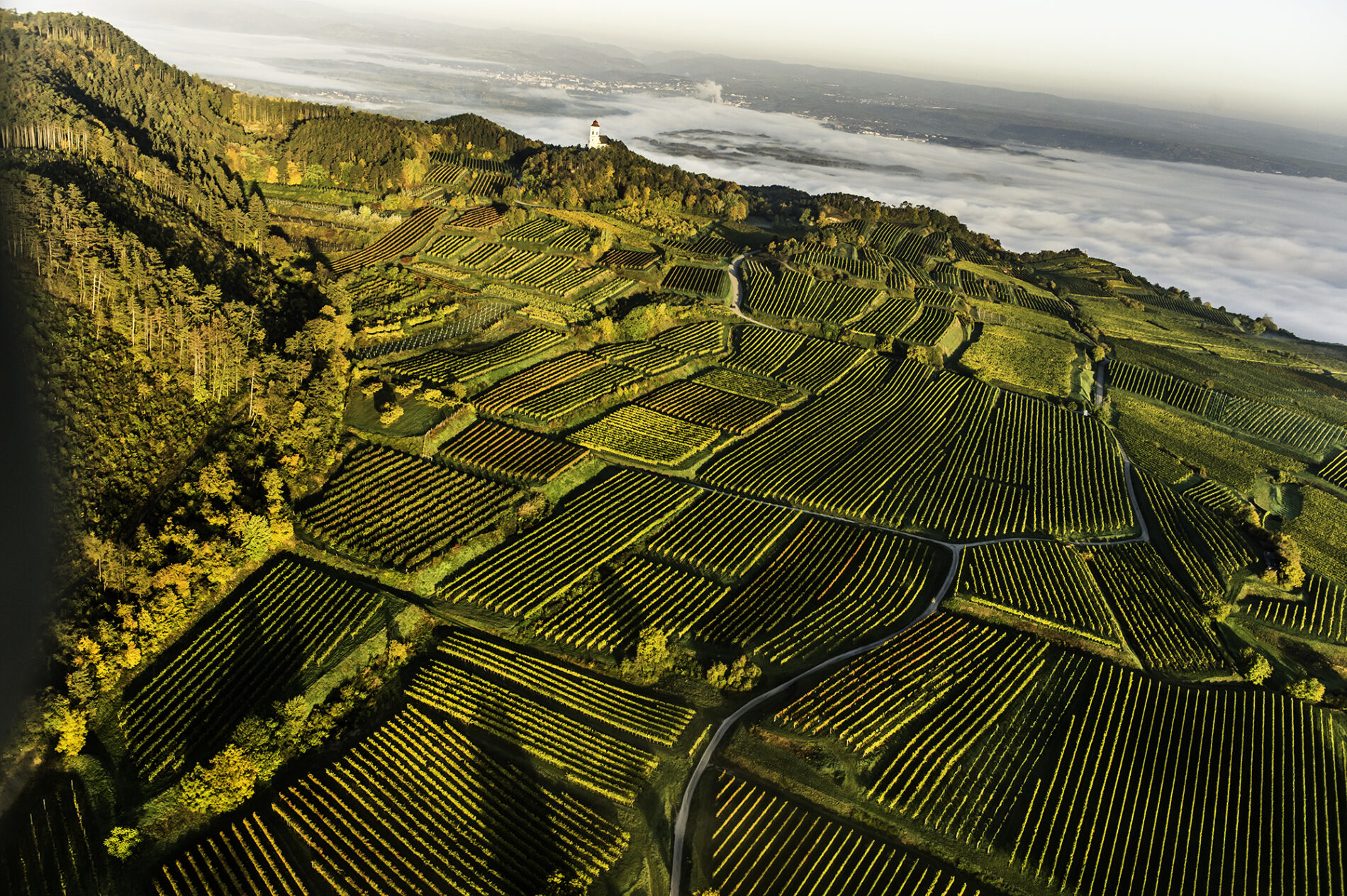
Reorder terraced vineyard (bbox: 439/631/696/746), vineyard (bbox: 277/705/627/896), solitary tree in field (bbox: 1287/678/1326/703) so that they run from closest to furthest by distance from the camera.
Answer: vineyard (bbox: 277/705/627/896)
terraced vineyard (bbox: 439/631/696/746)
solitary tree in field (bbox: 1287/678/1326/703)

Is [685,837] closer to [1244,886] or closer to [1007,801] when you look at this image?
[1007,801]

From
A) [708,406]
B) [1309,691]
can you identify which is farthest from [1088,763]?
[708,406]

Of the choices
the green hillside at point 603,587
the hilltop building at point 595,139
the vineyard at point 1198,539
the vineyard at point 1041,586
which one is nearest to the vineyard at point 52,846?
the green hillside at point 603,587

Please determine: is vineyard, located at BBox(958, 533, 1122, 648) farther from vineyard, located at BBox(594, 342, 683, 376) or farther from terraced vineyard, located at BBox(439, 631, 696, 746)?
vineyard, located at BBox(594, 342, 683, 376)

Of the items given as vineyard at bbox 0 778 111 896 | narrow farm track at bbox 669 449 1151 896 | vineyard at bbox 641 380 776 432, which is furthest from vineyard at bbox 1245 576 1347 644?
vineyard at bbox 0 778 111 896

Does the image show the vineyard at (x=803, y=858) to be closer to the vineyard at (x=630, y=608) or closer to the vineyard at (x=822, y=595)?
the vineyard at (x=822, y=595)

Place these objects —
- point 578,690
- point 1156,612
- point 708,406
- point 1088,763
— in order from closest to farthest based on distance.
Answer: point 1088,763 < point 578,690 < point 1156,612 < point 708,406

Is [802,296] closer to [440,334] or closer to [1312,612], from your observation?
[440,334]
